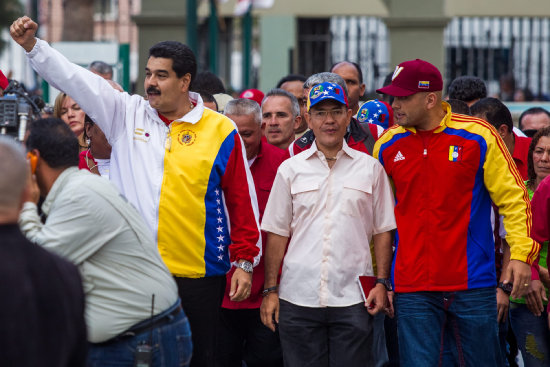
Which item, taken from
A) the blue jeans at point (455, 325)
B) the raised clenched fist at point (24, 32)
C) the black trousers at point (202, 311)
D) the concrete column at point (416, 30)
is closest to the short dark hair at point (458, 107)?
the blue jeans at point (455, 325)

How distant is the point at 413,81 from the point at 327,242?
1.14 m

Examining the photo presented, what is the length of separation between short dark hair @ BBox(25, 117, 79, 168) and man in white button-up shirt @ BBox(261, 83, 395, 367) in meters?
1.78

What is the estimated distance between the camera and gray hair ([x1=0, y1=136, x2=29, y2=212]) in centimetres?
342

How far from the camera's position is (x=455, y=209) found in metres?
5.98

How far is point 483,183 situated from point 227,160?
1.59m

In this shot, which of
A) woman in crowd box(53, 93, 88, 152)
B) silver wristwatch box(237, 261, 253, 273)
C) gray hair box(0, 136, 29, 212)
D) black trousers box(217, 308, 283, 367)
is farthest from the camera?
woman in crowd box(53, 93, 88, 152)

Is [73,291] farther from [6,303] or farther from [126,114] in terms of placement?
[126,114]

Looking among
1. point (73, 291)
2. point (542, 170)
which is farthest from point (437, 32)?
point (73, 291)

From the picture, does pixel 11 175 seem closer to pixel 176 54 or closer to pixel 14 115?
pixel 14 115

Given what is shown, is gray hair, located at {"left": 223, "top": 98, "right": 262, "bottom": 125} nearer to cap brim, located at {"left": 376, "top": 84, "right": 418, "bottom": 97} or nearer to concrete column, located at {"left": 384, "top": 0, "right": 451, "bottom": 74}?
cap brim, located at {"left": 376, "top": 84, "right": 418, "bottom": 97}

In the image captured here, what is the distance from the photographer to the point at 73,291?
3553 mm

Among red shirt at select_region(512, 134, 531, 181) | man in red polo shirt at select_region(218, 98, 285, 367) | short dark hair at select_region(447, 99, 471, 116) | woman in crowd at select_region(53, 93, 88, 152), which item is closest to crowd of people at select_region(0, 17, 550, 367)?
man in red polo shirt at select_region(218, 98, 285, 367)

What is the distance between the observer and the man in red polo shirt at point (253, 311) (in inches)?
275

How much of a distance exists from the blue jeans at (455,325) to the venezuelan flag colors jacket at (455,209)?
7 cm
